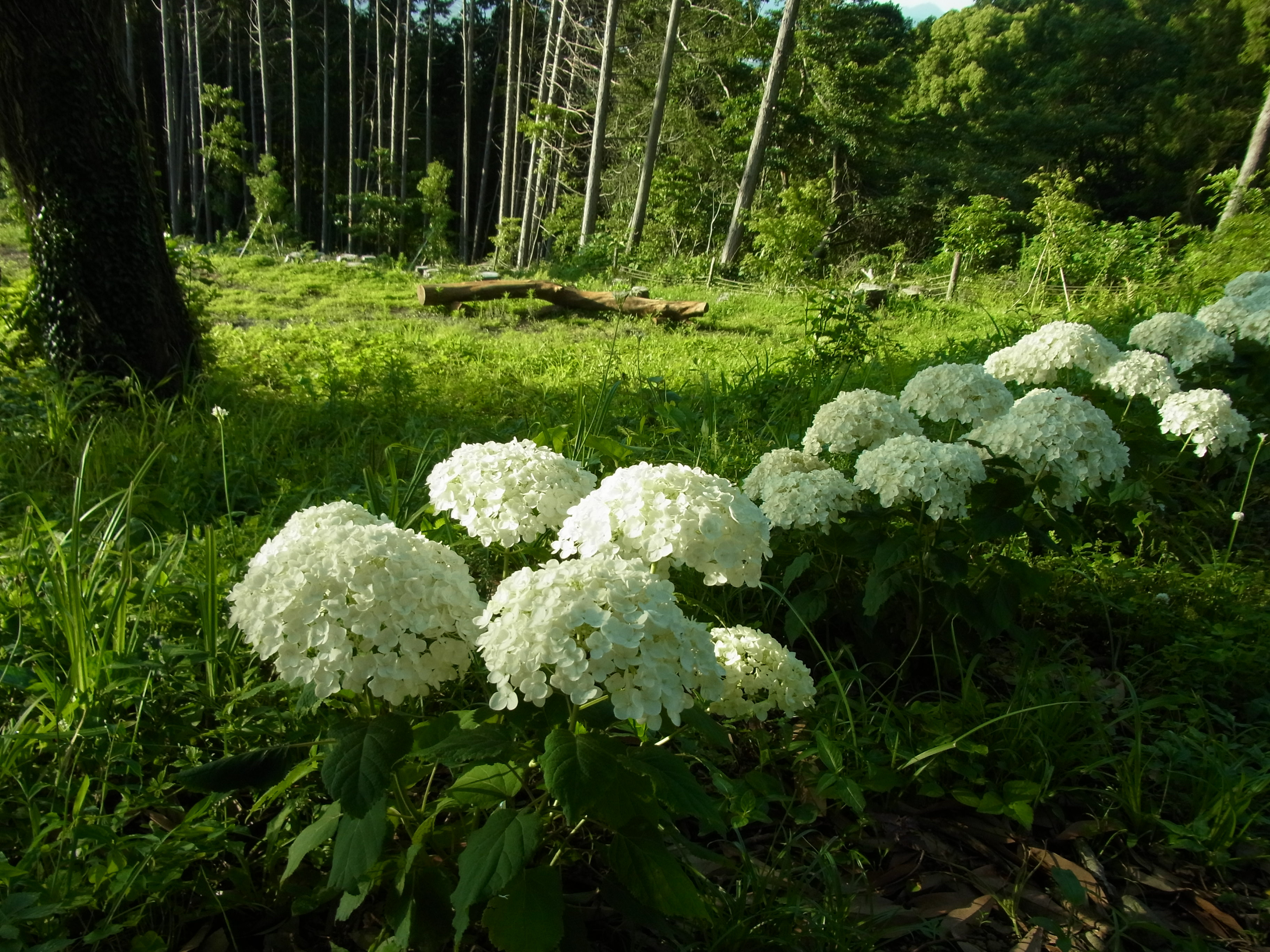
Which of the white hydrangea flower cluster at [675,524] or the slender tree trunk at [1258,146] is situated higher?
the slender tree trunk at [1258,146]

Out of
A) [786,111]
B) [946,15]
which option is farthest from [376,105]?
[946,15]

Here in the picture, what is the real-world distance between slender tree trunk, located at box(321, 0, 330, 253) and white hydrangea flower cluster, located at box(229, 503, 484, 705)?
27.6 metres

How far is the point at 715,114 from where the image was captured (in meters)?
24.2

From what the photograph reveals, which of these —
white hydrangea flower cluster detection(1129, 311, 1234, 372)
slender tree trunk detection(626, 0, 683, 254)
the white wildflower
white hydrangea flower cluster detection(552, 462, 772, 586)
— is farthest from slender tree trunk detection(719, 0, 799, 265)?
white hydrangea flower cluster detection(552, 462, 772, 586)

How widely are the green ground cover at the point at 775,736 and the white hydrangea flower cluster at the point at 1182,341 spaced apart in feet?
1.57

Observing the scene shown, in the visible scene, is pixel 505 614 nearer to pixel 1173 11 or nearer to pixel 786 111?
pixel 786 111

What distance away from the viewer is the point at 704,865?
5.28 feet

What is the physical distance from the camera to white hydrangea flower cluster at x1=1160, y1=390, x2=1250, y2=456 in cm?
271

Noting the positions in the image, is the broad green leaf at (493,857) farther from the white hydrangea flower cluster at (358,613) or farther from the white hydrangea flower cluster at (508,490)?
the white hydrangea flower cluster at (508,490)

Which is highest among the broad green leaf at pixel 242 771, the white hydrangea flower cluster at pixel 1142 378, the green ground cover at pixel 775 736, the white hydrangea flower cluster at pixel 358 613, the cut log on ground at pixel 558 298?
the white hydrangea flower cluster at pixel 1142 378

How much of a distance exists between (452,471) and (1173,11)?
36.1 metres

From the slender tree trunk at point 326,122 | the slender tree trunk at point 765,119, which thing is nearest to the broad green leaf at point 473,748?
the slender tree trunk at point 765,119

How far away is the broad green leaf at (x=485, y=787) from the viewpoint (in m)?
1.25

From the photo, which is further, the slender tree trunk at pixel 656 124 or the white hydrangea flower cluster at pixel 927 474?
the slender tree trunk at pixel 656 124
